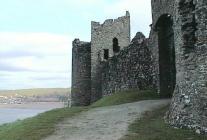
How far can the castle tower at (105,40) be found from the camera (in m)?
40.4

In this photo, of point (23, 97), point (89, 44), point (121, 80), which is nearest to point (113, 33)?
point (89, 44)

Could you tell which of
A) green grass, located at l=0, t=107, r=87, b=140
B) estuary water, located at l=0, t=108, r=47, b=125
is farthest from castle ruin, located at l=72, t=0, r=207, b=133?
estuary water, located at l=0, t=108, r=47, b=125

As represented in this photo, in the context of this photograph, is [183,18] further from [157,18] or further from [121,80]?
[121,80]

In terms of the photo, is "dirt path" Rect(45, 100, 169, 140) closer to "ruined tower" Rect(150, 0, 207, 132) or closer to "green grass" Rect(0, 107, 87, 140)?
"green grass" Rect(0, 107, 87, 140)

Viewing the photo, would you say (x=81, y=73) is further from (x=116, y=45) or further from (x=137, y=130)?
(x=137, y=130)

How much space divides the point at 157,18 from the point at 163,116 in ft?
30.3

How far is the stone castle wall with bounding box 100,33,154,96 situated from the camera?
31.1m

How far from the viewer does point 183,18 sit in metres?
17.7

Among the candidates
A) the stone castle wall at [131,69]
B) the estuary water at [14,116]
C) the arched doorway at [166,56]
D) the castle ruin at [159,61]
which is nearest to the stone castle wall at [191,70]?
the castle ruin at [159,61]

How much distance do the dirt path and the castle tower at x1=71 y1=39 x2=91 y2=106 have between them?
1663cm

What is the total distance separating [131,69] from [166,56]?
19.3ft

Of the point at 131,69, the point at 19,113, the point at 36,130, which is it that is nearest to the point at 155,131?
the point at 36,130

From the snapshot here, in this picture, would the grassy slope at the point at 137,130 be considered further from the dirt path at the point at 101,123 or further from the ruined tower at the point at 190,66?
the ruined tower at the point at 190,66

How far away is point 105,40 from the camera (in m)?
41.3
